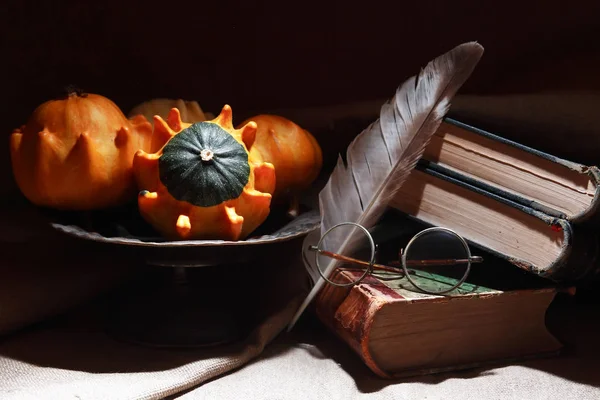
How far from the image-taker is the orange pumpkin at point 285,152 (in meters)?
0.88

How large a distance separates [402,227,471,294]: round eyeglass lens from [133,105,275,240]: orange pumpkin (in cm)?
20

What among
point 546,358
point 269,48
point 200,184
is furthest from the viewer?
point 269,48

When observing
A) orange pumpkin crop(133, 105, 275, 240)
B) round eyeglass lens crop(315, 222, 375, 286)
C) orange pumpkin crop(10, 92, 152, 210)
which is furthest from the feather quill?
orange pumpkin crop(10, 92, 152, 210)

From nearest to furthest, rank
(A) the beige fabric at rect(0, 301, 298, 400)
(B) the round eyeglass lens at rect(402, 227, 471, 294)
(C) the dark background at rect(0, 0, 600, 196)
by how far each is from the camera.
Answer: (A) the beige fabric at rect(0, 301, 298, 400)
(B) the round eyeglass lens at rect(402, 227, 471, 294)
(C) the dark background at rect(0, 0, 600, 196)

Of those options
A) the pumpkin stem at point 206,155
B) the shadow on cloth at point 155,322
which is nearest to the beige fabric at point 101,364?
the shadow on cloth at point 155,322

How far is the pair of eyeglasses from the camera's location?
823 mm

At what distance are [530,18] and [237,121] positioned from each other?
483mm

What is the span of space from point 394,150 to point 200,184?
27 cm

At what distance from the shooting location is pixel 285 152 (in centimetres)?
89

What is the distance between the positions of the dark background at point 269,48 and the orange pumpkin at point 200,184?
0.92ft

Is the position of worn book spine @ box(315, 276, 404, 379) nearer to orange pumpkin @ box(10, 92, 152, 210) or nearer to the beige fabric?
the beige fabric

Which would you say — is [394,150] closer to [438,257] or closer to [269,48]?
[438,257]

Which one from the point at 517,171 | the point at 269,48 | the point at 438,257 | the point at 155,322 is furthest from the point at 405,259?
the point at 269,48

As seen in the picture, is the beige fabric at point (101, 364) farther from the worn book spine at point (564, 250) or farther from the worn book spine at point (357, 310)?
the worn book spine at point (564, 250)
